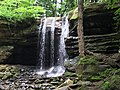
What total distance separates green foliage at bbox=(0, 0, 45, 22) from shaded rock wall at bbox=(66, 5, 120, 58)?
15.5ft

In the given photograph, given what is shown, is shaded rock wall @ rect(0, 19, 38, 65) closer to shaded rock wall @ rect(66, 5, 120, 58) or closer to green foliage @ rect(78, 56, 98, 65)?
shaded rock wall @ rect(66, 5, 120, 58)

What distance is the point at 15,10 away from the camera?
789 inches

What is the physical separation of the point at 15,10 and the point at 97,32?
740cm

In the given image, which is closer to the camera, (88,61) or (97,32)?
(88,61)

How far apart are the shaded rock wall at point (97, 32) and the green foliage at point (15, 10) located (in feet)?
15.5

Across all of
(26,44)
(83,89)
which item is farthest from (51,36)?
(83,89)

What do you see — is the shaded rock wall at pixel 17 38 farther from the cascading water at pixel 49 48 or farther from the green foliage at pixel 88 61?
the green foliage at pixel 88 61

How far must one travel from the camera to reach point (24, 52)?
855 inches

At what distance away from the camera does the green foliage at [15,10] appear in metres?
19.6

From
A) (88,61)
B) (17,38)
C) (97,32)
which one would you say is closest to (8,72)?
(17,38)

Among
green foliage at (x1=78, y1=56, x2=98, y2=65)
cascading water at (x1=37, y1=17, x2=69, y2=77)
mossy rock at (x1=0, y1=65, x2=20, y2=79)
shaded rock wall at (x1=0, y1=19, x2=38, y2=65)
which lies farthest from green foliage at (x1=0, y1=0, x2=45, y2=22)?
green foliage at (x1=78, y1=56, x2=98, y2=65)

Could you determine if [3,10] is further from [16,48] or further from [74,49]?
[74,49]

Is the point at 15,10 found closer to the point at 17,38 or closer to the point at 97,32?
the point at 17,38

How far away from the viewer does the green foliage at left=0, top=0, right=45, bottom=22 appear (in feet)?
64.4
